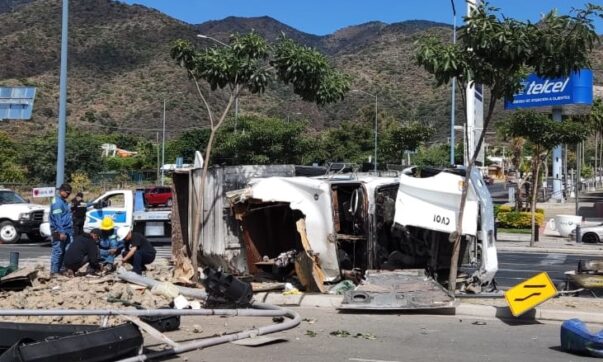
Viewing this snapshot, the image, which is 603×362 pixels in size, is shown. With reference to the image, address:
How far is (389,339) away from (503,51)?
4.70 m

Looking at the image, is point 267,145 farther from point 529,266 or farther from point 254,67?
point 254,67

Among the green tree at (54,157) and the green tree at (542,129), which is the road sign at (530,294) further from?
the green tree at (54,157)

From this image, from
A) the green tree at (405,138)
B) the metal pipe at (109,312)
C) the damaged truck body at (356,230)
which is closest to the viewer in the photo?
the metal pipe at (109,312)

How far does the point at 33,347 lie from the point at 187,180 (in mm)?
8348

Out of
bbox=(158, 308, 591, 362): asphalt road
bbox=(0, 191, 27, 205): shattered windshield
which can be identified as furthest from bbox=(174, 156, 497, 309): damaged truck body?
bbox=(0, 191, 27, 205): shattered windshield

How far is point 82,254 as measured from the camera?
13.6 m

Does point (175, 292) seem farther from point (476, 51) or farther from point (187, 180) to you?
point (476, 51)

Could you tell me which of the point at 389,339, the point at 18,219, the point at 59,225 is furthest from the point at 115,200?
the point at 389,339

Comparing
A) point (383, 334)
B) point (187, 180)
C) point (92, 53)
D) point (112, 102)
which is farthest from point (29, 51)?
point (383, 334)

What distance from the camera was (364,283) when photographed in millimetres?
11430

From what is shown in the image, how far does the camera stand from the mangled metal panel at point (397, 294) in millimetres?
10844

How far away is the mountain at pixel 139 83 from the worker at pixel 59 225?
6014 centimetres

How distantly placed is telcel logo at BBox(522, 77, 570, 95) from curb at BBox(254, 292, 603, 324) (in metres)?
32.3

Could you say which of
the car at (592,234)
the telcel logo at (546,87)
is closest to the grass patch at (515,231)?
the car at (592,234)
